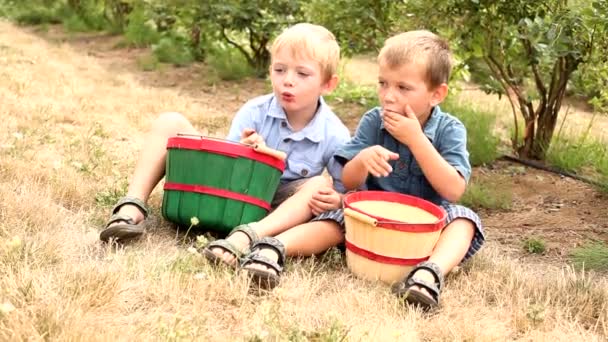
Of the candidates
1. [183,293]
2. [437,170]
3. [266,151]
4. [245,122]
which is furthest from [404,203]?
[183,293]

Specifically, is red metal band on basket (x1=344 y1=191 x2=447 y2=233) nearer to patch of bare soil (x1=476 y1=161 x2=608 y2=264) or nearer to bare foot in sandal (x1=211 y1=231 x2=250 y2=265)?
bare foot in sandal (x1=211 y1=231 x2=250 y2=265)

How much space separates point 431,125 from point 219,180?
0.78 metres

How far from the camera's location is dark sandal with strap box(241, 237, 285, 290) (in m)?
2.16

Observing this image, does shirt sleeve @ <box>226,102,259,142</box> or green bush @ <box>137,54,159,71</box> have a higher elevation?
shirt sleeve @ <box>226,102,259,142</box>

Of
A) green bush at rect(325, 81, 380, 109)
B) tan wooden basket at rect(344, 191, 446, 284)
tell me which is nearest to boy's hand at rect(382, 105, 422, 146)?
tan wooden basket at rect(344, 191, 446, 284)

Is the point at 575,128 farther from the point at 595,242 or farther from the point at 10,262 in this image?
the point at 10,262

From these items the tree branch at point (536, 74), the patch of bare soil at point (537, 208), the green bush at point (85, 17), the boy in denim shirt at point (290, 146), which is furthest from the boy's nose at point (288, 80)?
the green bush at point (85, 17)

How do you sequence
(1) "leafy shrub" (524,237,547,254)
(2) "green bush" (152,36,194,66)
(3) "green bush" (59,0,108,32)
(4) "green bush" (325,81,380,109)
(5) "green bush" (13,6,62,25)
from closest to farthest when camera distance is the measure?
(1) "leafy shrub" (524,237,547,254) < (4) "green bush" (325,81,380,109) < (2) "green bush" (152,36,194,66) < (3) "green bush" (59,0,108,32) < (5) "green bush" (13,6,62,25)

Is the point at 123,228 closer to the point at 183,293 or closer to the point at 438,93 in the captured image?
the point at 183,293

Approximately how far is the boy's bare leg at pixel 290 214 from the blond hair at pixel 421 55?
1.67 feet

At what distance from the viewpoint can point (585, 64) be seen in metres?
3.67

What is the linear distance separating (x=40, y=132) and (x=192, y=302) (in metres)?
2.20

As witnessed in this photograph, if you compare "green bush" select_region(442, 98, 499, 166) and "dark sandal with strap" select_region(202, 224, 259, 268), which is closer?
"dark sandal with strap" select_region(202, 224, 259, 268)

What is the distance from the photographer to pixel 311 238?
2512 millimetres
